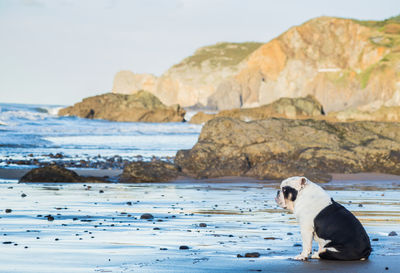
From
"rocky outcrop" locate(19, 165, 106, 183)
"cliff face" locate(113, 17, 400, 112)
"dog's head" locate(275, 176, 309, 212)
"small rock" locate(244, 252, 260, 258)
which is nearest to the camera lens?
"small rock" locate(244, 252, 260, 258)

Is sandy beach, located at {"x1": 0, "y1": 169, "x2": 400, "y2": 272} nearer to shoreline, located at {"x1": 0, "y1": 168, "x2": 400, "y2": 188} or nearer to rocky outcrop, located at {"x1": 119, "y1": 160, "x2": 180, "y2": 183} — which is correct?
shoreline, located at {"x1": 0, "y1": 168, "x2": 400, "y2": 188}

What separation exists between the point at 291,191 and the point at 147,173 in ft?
43.2

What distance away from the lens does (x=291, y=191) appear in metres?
8.04

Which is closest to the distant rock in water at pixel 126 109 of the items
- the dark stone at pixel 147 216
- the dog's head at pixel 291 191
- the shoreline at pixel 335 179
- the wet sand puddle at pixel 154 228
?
the shoreline at pixel 335 179

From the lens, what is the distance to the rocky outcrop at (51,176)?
63.8 ft

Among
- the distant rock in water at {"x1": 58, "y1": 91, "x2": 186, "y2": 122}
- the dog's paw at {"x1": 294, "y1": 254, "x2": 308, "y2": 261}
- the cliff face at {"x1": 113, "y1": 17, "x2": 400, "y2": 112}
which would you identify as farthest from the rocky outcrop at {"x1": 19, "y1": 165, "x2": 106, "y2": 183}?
the cliff face at {"x1": 113, "y1": 17, "x2": 400, "y2": 112}

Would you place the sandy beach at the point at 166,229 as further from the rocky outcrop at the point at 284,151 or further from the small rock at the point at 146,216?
the rocky outcrop at the point at 284,151

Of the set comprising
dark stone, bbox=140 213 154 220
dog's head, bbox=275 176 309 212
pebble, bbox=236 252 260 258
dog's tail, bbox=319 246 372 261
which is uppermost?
dog's head, bbox=275 176 309 212

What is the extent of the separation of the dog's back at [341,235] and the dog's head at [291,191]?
0.46 meters

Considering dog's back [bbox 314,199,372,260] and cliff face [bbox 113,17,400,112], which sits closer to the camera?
dog's back [bbox 314,199,372,260]

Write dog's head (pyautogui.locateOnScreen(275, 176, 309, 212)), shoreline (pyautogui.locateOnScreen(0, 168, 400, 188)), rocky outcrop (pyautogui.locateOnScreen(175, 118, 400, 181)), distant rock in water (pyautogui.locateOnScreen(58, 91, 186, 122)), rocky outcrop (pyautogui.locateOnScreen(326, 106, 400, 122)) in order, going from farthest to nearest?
distant rock in water (pyautogui.locateOnScreen(58, 91, 186, 122)) < rocky outcrop (pyautogui.locateOnScreen(326, 106, 400, 122)) < rocky outcrop (pyautogui.locateOnScreen(175, 118, 400, 181)) < shoreline (pyautogui.locateOnScreen(0, 168, 400, 188)) < dog's head (pyautogui.locateOnScreen(275, 176, 309, 212))

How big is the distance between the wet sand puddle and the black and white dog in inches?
19.9

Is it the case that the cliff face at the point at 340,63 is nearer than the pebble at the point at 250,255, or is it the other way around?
the pebble at the point at 250,255

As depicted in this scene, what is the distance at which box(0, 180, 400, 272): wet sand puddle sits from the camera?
7.40 metres
